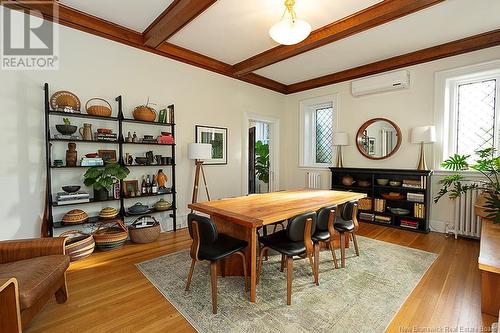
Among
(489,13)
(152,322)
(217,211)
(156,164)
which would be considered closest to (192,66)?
(156,164)

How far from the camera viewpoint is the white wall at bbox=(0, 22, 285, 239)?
269 centimetres

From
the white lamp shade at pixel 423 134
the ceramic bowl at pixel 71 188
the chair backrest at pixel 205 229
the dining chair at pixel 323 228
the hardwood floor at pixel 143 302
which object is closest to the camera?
the hardwood floor at pixel 143 302

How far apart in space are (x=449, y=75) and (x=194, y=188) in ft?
14.4

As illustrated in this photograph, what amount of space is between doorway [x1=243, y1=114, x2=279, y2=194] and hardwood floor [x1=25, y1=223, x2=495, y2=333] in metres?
3.44

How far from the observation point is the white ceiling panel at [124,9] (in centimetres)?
277

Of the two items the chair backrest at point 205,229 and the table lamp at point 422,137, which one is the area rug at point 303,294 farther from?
the table lamp at point 422,137

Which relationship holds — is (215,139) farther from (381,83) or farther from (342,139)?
(381,83)

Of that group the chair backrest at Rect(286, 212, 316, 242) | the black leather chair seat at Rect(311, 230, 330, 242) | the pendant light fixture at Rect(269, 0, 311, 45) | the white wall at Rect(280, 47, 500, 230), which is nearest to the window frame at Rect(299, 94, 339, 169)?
the white wall at Rect(280, 47, 500, 230)

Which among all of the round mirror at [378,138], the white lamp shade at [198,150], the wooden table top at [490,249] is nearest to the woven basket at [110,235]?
the white lamp shade at [198,150]

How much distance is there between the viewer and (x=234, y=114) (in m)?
4.88

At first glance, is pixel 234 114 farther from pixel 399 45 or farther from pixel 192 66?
pixel 399 45

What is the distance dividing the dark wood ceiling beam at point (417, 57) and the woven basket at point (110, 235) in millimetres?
4607

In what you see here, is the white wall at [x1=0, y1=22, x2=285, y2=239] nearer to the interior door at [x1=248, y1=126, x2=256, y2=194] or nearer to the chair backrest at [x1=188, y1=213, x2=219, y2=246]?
the interior door at [x1=248, y1=126, x2=256, y2=194]

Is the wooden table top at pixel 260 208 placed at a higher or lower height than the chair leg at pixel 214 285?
higher
